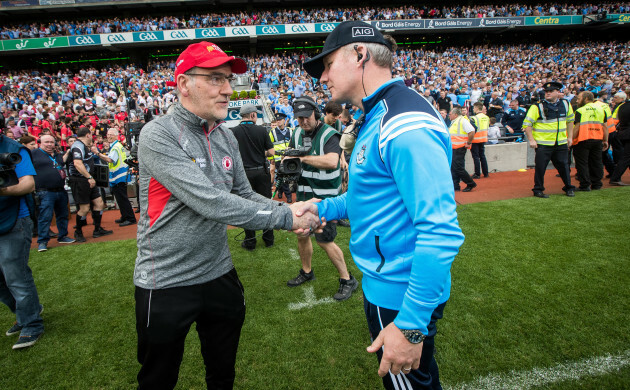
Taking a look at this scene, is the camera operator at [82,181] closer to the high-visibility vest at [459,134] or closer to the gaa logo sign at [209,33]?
the high-visibility vest at [459,134]

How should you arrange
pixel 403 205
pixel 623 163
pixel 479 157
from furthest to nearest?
pixel 479 157 → pixel 623 163 → pixel 403 205

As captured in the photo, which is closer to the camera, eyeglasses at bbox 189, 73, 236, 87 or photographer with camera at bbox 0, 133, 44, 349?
eyeglasses at bbox 189, 73, 236, 87

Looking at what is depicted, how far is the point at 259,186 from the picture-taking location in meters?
5.77

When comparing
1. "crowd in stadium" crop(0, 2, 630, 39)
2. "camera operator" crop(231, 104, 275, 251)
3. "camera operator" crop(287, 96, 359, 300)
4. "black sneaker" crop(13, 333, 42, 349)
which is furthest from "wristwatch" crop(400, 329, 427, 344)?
"crowd in stadium" crop(0, 2, 630, 39)

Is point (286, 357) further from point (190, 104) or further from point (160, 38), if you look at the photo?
point (160, 38)

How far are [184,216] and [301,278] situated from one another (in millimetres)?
2844

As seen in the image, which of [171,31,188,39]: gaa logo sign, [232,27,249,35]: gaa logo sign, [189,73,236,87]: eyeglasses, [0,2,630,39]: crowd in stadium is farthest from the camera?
[232,27,249,35]: gaa logo sign

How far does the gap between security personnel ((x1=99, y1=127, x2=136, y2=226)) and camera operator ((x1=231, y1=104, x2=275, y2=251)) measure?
3.64 m

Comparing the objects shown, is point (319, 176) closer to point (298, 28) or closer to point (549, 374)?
point (549, 374)

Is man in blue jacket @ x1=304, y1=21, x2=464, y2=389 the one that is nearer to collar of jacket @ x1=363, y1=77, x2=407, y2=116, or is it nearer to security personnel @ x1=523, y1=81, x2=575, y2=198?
collar of jacket @ x1=363, y1=77, x2=407, y2=116

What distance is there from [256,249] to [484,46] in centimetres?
3650

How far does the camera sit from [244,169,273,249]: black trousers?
565 cm

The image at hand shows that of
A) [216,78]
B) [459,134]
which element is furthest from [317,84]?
[216,78]

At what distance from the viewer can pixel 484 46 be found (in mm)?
33250
